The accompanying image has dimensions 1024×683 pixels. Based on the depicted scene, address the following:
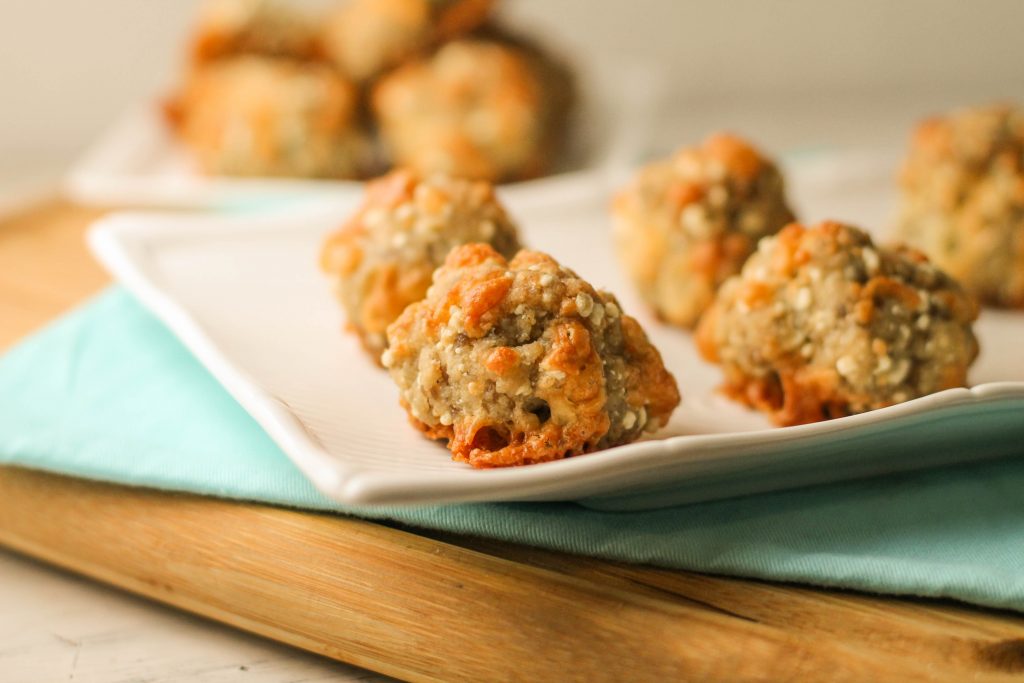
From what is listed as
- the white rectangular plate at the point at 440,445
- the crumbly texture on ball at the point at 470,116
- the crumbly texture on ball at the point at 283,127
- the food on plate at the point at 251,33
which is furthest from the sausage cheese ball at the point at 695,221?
the food on plate at the point at 251,33

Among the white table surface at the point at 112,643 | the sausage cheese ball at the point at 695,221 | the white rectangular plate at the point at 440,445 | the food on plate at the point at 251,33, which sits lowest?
the white table surface at the point at 112,643

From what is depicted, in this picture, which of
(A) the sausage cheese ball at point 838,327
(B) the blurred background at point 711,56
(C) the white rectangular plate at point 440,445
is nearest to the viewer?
(C) the white rectangular plate at point 440,445

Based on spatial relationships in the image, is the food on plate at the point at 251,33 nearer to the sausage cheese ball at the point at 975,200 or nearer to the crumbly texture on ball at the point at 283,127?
the crumbly texture on ball at the point at 283,127

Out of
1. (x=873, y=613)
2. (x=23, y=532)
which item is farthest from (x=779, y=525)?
(x=23, y=532)

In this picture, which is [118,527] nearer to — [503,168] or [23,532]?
[23,532]

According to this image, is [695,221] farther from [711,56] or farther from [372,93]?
[711,56]

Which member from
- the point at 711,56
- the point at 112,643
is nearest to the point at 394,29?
the point at 711,56
